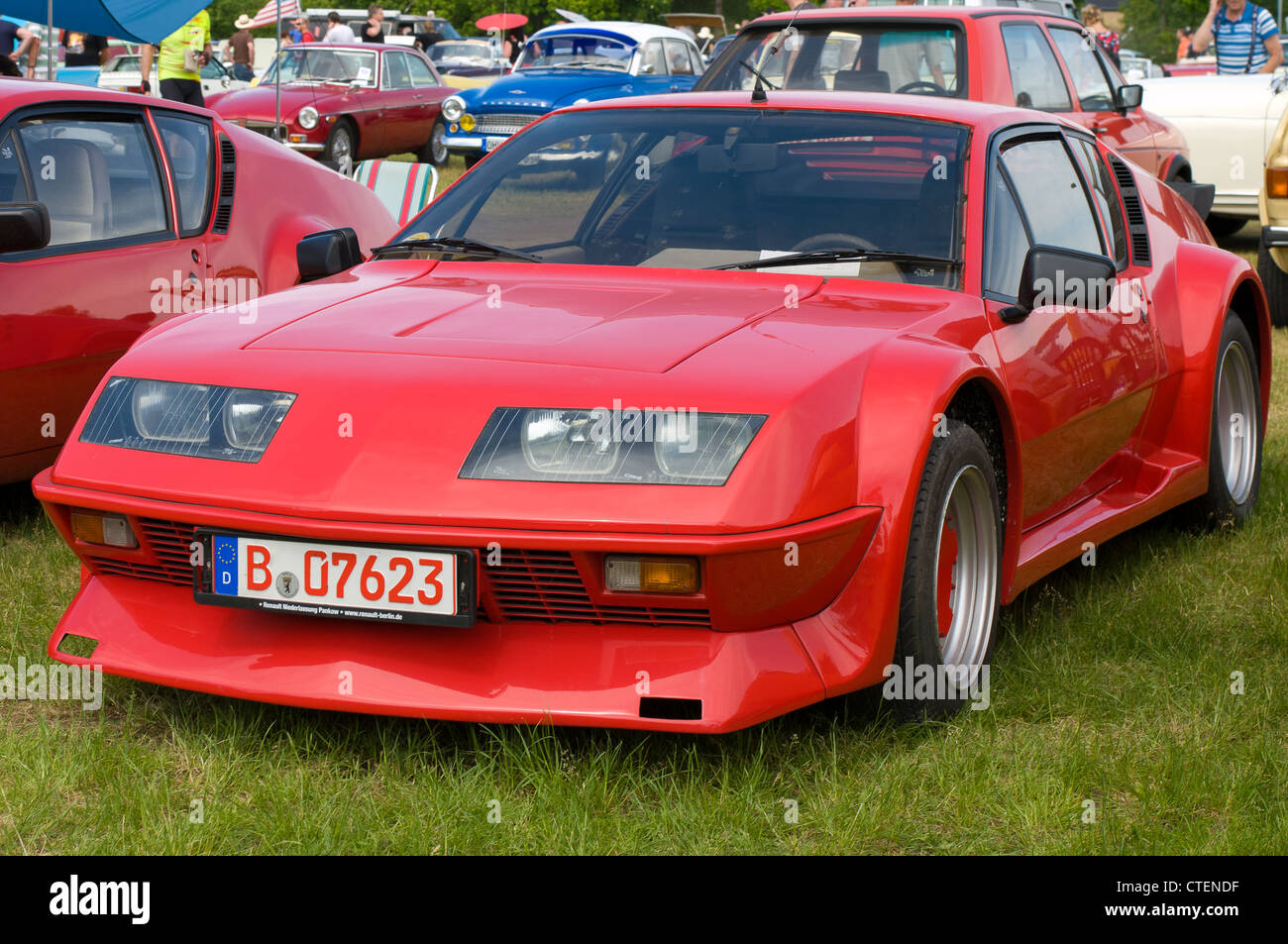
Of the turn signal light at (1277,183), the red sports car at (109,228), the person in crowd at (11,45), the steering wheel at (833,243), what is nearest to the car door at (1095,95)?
the turn signal light at (1277,183)

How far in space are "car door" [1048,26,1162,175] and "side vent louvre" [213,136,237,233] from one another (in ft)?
16.1

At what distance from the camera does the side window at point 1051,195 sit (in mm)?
4133

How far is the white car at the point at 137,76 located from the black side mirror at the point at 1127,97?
13.1 metres

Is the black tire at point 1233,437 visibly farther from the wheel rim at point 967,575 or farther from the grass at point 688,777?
the wheel rim at point 967,575

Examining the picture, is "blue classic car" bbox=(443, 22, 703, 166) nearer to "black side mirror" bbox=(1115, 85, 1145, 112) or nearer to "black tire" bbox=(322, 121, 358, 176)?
"black tire" bbox=(322, 121, 358, 176)

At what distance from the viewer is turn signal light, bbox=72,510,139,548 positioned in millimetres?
3086

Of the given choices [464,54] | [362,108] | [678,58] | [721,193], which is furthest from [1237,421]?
[464,54]

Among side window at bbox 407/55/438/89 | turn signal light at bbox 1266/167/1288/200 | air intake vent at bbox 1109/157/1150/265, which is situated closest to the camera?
air intake vent at bbox 1109/157/1150/265

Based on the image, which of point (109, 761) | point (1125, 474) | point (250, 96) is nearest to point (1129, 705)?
point (1125, 474)

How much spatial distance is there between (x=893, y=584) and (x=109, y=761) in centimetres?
153

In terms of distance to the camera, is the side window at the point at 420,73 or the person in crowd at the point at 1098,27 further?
the side window at the point at 420,73

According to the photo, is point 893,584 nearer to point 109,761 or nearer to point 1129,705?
point 1129,705

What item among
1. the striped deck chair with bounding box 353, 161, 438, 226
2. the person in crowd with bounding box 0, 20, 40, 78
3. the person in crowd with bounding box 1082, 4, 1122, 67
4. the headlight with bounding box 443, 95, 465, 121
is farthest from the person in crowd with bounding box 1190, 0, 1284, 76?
the person in crowd with bounding box 0, 20, 40, 78
